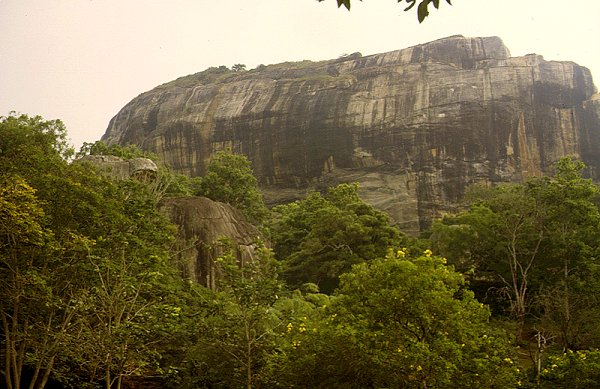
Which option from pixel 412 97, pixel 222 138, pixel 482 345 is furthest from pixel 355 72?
pixel 482 345

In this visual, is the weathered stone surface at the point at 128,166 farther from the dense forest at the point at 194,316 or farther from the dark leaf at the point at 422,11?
the dark leaf at the point at 422,11

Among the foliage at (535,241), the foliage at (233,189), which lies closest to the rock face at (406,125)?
the foliage at (233,189)

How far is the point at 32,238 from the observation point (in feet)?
31.7

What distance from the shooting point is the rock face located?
38438mm

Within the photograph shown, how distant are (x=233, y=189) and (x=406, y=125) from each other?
15.1 metres

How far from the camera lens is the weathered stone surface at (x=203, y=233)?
55.9 ft

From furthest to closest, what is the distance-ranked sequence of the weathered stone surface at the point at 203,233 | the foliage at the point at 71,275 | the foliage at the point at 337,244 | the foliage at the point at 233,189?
the foliage at the point at 233,189 → the foliage at the point at 337,244 → the weathered stone surface at the point at 203,233 → the foliage at the point at 71,275

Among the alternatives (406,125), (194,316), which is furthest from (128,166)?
(406,125)

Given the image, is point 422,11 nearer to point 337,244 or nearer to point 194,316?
point 194,316

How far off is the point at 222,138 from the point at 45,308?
113 ft

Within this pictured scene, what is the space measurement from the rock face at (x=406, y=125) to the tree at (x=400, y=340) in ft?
89.8

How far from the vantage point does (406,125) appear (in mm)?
40031

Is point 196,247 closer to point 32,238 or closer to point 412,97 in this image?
point 32,238

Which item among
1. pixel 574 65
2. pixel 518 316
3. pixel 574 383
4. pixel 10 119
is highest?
pixel 574 65
